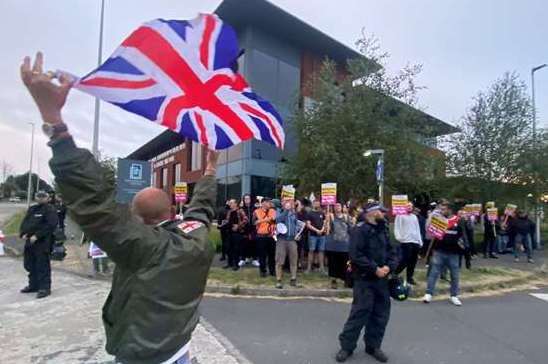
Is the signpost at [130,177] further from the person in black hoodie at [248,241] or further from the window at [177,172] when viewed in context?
the window at [177,172]

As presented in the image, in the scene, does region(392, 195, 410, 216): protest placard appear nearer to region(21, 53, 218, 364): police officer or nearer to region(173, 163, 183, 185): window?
region(21, 53, 218, 364): police officer

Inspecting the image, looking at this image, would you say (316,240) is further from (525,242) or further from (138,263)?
(525,242)

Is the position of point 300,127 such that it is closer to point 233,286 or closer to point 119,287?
point 233,286

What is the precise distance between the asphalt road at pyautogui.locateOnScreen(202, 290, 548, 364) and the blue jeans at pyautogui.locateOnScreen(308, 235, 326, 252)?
252cm

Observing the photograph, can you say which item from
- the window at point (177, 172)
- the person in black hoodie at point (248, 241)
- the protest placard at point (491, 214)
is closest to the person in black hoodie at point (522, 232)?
the protest placard at point (491, 214)

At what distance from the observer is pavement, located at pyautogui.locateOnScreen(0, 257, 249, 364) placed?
5.08 meters

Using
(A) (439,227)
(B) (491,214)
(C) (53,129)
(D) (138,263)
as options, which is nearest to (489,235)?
(B) (491,214)

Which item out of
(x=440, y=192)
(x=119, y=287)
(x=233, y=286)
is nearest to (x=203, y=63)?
(x=119, y=287)

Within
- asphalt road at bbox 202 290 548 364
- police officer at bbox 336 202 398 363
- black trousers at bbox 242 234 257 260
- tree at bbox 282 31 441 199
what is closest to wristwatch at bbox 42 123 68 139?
asphalt road at bbox 202 290 548 364

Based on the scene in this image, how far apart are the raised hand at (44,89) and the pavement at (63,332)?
3727 mm

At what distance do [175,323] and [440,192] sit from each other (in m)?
19.5

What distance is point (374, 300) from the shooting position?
551cm

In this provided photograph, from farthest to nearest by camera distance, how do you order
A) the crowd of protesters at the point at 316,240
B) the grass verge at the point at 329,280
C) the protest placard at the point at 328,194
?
the protest placard at the point at 328,194, the grass verge at the point at 329,280, the crowd of protesters at the point at 316,240

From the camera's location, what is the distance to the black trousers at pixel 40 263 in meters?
8.23
